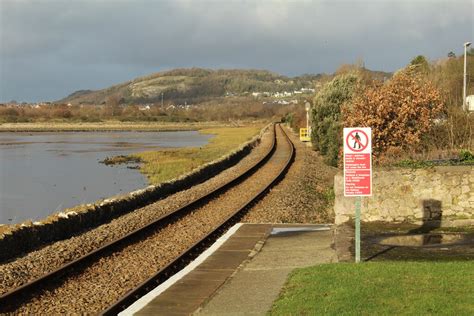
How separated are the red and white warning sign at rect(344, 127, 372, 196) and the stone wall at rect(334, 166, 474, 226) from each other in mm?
4373

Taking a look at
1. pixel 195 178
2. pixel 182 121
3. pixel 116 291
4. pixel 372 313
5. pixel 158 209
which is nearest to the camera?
pixel 372 313

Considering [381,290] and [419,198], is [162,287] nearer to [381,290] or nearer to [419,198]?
[381,290]

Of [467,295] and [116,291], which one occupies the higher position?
[467,295]

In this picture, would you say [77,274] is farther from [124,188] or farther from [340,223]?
[124,188]

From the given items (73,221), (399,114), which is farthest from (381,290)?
(399,114)

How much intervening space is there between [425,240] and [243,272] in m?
3.83

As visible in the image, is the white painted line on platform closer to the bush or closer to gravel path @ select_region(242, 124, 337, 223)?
gravel path @ select_region(242, 124, 337, 223)

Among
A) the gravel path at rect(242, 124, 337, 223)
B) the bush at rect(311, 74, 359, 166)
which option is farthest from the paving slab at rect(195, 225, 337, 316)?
the bush at rect(311, 74, 359, 166)

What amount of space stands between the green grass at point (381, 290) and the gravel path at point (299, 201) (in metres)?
7.88

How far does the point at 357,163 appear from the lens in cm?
965

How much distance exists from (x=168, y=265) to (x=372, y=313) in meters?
5.50

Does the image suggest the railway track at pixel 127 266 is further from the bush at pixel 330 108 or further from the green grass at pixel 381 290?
the bush at pixel 330 108

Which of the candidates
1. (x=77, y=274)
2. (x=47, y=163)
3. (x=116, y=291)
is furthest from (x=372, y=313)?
(x=47, y=163)

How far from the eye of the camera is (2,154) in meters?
63.7
